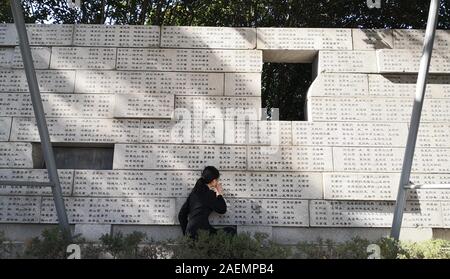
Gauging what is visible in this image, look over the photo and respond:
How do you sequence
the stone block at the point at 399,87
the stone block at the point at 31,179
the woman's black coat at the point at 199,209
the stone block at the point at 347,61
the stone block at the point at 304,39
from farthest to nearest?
1. the stone block at the point at 304,39
2. the stone block at the point at 347,61
3. the stone block at the point at 399,87
4. the stone block at the point at 31,179
5. the woman's black coat at the point at 199,209

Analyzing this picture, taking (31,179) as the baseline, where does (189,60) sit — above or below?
above

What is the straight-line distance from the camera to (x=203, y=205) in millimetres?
5375

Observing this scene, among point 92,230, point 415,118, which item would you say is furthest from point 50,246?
point 415,118

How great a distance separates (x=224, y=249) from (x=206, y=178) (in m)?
1.24

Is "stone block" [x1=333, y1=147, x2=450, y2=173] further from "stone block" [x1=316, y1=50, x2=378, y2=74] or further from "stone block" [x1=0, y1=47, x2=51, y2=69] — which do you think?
"stone block" [x1=0, y1=47, x2=51, y2=69]

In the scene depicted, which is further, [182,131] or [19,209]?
[182,131]

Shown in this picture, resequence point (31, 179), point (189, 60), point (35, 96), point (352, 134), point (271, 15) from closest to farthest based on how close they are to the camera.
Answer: point (35, 96) → point (31, 179) → point (352, 134) → point (189, 60) → point (271, 15)

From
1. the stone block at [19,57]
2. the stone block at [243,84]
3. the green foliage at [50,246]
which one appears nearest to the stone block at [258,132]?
the stone block at [243,84]

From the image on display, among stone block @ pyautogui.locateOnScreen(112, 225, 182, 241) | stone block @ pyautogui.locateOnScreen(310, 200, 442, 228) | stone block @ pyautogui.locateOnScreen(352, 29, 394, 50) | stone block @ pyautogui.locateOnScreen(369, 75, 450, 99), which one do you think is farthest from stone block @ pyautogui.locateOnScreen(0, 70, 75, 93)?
stone block @ pyautogui.locateOnScreen(369, 75, 450, 99)

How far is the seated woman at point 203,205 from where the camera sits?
5.30 meters

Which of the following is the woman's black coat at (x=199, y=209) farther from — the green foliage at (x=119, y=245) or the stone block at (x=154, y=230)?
the green foliage at (x=119, y=245)

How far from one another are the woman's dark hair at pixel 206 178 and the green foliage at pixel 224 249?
914 mm

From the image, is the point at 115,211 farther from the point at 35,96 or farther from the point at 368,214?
the point at 368,214
